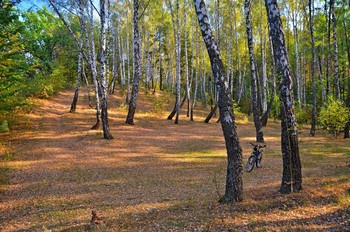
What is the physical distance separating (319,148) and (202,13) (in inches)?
429

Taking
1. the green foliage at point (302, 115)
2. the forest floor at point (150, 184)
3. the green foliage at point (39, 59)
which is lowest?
the forest floor at point (150, 184)

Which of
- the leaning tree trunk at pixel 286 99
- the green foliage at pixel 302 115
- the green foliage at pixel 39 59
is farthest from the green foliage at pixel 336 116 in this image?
the green foliage at pixel 39 59

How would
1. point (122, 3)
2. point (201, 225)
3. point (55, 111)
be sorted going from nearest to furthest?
1. point (201, 225)
2. point (55, 111)
3. point (122, 3)

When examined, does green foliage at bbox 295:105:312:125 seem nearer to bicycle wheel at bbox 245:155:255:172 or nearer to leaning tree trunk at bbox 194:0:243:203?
bicycle wheel at bbox 245:155:255:172

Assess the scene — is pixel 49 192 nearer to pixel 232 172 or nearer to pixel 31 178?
pixel 31 178

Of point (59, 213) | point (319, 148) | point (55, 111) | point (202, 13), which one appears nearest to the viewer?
point (202, 13)

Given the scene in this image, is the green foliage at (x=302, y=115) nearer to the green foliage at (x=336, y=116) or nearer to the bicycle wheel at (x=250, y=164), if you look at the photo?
the green foliage at (x=336, y=116)

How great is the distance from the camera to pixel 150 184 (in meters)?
8.95

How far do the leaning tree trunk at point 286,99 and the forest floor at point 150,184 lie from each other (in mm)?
727

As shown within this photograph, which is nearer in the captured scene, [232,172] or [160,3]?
[232,172]

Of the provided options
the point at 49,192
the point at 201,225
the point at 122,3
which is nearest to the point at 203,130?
the point at 49,192

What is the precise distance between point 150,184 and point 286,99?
15.6 ft

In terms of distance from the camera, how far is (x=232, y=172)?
6539 millimetres

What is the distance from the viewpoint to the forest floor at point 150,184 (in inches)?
238
